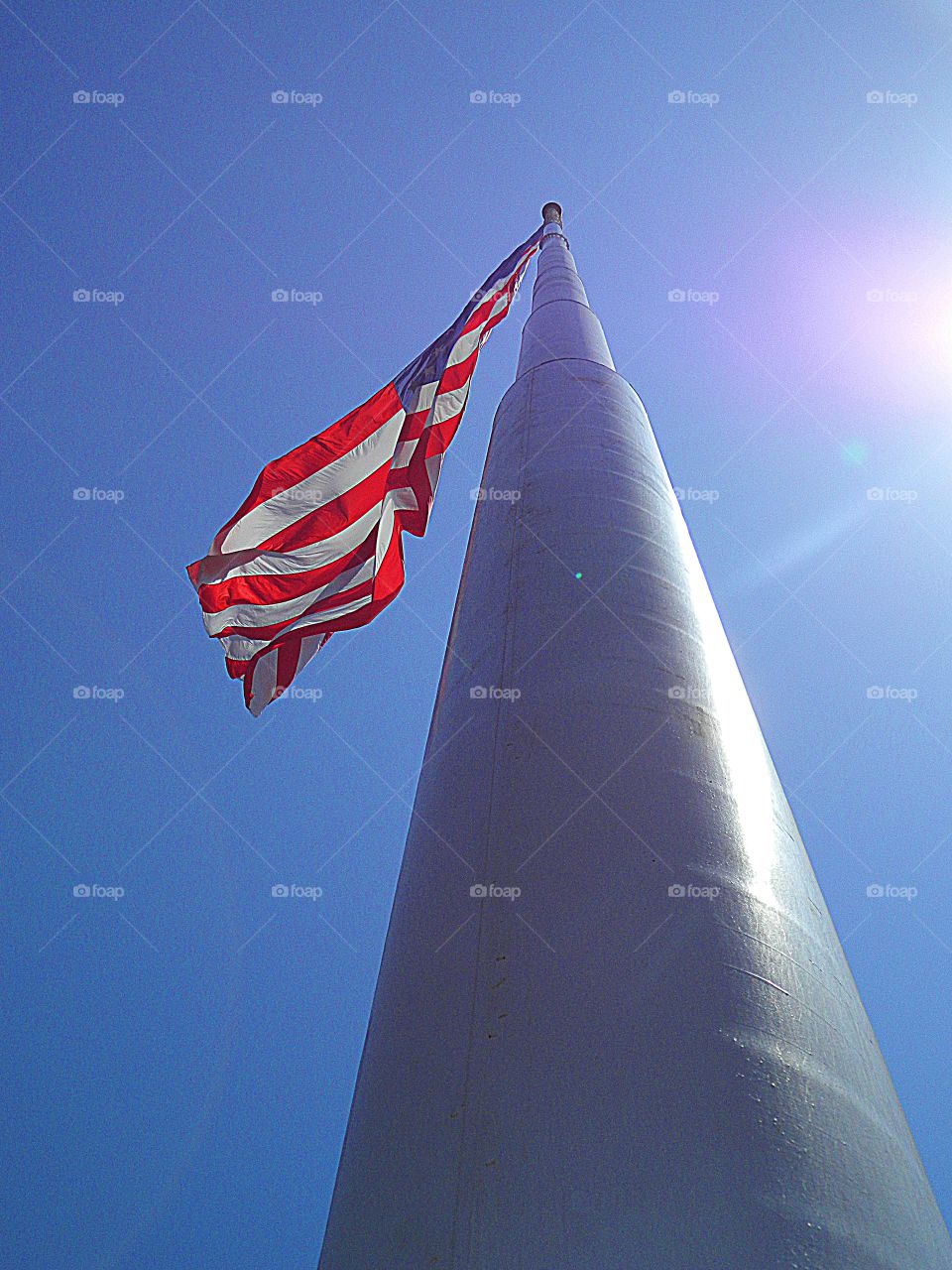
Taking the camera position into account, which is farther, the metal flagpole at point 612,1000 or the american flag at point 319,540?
the american flag at point 319,540

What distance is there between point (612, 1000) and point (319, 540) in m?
6.23

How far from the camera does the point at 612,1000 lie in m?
2.58

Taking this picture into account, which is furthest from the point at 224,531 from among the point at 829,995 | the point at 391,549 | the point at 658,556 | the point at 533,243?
the point at 533,243

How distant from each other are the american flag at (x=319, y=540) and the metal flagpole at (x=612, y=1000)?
12.4 feet

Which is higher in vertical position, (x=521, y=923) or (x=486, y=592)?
(x=486, y=592)

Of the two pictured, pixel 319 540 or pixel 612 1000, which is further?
pixel 319 540

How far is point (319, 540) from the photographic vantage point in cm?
823

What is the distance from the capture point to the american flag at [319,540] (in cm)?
781

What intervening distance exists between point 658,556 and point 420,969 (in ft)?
8.50

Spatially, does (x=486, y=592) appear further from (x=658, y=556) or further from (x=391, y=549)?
(x=391, y=549)

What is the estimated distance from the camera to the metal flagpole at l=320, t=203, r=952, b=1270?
2.12m

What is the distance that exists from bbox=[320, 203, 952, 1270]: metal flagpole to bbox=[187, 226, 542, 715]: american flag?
149 inches

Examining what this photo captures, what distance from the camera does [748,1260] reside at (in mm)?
1949

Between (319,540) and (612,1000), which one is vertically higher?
(319,540)
